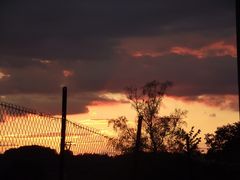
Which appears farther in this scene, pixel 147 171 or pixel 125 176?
pixel 147 171

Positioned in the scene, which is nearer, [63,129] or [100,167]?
[63,129]

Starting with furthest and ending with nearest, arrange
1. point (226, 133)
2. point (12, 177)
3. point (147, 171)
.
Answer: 1. point (226, 133)
2. point (147, 171)
3. point (12, 177)

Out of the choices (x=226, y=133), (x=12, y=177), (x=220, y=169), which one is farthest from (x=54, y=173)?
(x=226, y=133)

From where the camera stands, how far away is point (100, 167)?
19.4 metres

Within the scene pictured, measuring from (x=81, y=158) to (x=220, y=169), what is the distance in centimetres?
1190

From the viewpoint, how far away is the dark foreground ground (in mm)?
12875

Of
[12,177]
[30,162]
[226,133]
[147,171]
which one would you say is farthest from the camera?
[226,133]

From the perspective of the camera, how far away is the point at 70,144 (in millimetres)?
13945

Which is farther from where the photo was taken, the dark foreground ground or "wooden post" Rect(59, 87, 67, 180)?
"wooden post" Rect(59, 87, 67, 180)

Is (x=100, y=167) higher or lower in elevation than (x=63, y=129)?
lower

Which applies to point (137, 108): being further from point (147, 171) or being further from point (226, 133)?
point (147, 171)

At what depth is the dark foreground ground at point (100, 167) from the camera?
1288cm

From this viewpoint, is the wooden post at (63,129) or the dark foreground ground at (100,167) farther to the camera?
the wooden post at (63,129)

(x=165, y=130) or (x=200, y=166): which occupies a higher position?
(x=165, y=130)
